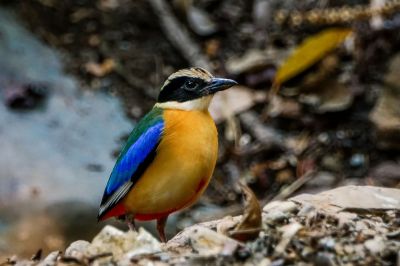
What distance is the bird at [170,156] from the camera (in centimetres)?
522

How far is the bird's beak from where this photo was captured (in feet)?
17.9

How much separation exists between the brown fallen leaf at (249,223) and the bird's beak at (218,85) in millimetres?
1311

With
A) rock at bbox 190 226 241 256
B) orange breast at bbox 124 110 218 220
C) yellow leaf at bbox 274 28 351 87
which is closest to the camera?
rock at bbox 190 226 241 256

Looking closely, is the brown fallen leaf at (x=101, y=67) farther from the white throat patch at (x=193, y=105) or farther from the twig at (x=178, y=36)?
the white throat patch at (x=193, y=105)

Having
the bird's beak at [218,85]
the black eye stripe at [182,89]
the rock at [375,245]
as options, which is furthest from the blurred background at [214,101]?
the rock at [375,245]

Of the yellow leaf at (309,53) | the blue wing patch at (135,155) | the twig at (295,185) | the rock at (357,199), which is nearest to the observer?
the rock at (357,199)

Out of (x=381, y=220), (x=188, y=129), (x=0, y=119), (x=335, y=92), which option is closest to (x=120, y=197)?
(x=188, y=129)

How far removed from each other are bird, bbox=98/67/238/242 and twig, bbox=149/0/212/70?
363 centimetres

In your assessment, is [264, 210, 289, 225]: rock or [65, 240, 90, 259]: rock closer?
[65, 240, 90, 259]: rock

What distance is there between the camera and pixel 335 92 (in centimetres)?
887

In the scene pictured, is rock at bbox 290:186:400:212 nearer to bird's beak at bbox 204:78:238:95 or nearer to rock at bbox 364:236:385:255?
rock at bbox 364:236:385:255

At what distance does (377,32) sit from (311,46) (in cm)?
90

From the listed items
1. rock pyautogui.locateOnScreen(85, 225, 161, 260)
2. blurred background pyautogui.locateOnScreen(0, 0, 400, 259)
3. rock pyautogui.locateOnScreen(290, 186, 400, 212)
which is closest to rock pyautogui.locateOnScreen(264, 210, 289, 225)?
rock pyautogui.locateOnScreen(290, 186, 400, 212)

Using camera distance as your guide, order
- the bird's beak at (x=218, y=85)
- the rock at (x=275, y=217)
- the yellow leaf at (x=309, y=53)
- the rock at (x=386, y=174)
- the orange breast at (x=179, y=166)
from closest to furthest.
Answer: the rock at (x=275, y=217)
the orange breast at (x=179, y=166)
the bird's beak at (x=218, y=85)
the rock at (x=386, y=174)
the yellow leaf at (x=309, y=53)
